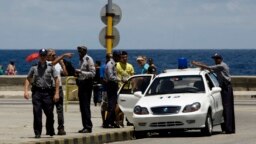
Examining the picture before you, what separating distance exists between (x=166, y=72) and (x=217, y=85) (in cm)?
127

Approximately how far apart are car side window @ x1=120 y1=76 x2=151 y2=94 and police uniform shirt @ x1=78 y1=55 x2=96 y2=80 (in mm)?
2712

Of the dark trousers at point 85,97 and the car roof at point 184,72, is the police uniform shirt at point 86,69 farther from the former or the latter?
the car roof at point 184,72

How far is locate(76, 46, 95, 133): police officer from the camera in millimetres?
22797

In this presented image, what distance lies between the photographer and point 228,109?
25.2m

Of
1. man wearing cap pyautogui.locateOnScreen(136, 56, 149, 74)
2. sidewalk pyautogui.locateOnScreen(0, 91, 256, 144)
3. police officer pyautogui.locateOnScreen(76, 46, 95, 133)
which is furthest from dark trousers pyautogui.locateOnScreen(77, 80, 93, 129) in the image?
man wearing cap pyautogui.locateOnScreen(136, 56, 149, 74)

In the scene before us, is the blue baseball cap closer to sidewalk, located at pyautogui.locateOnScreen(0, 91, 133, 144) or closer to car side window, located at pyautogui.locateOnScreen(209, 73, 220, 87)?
sidewalk, located at pyautogui.locateOnScreen(0, 91, 133, 144)

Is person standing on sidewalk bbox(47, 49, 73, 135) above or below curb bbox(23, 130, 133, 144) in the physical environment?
above

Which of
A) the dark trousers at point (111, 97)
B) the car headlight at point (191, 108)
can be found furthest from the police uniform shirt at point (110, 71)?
the car headlight at point (191, 108)

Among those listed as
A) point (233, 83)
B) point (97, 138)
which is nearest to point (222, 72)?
point (97, 138)

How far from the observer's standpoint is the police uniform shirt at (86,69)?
2278 cm

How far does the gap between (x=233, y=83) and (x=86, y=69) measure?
24.6 m

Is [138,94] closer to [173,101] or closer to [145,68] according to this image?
[173,101]

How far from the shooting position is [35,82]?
21.0m
